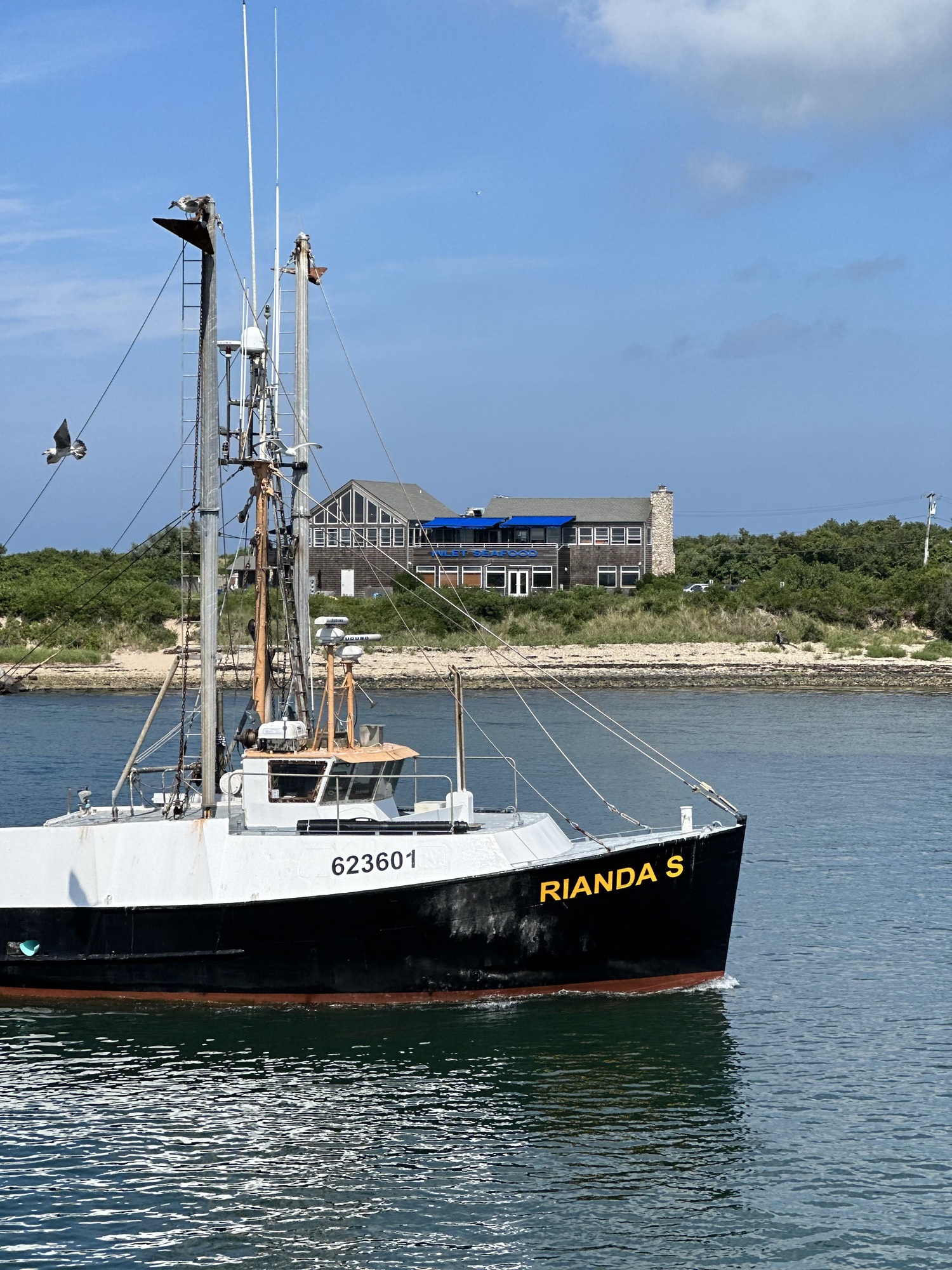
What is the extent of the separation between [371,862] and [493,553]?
242 ft

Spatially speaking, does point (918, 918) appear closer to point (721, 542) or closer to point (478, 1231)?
point (478, 1231)

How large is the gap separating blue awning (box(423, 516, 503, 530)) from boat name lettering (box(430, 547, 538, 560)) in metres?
1.49

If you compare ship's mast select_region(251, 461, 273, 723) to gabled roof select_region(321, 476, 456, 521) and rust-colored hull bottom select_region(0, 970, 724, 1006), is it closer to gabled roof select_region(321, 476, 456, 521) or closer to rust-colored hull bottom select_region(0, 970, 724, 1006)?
rust-colored hull bottom select_region(0, 970, 724, 1006)

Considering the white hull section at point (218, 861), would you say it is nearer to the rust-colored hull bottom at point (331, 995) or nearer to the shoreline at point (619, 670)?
the rust-colored hull bottom at point (331, 995)

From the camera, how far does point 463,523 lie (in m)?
91.6

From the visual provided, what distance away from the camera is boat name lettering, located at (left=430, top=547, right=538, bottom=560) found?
91188 mm

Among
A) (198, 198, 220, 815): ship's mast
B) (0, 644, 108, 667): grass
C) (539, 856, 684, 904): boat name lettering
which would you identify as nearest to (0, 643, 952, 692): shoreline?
(0, 644, 108, 667): grass

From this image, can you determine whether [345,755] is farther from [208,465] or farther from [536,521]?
[536,521]

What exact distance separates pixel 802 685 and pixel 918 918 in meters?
44.6

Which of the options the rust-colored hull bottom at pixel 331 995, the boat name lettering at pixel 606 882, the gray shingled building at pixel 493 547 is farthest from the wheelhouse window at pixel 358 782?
the gray shingled building at pixel 493 547

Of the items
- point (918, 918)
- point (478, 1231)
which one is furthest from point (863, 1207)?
point (918, 918)

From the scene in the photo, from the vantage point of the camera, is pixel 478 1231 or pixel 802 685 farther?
pixel 802 685

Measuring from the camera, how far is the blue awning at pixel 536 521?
3597 inches

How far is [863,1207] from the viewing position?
13492 millimetres
